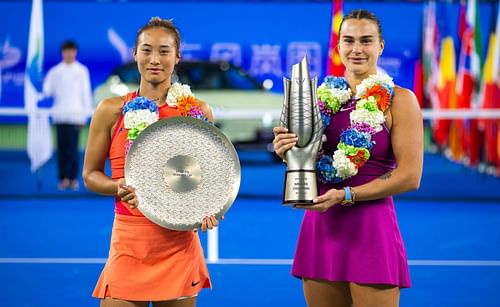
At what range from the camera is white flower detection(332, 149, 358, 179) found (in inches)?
135

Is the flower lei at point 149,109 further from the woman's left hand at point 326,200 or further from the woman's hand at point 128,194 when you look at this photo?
the woman's left hand at point 326,200

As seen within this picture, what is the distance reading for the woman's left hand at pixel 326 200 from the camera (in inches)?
132

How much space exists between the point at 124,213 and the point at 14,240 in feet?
16.7

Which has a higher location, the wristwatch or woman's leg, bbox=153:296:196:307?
the wristwatch

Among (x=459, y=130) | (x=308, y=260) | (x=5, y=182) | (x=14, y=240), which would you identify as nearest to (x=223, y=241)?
(x=14, y=240)

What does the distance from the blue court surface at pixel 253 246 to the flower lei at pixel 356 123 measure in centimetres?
251

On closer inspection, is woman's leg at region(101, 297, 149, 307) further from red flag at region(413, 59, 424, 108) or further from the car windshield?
red flag at region(413, 59, 424, 108)

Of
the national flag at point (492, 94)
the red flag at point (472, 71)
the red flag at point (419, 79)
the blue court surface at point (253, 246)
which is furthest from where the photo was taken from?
the red flag at point (419, 79)

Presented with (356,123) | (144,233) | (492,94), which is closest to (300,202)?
(356,123)

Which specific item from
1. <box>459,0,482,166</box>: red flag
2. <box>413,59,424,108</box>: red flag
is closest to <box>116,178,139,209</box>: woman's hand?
<box>459,0,482,166</box>: red flag

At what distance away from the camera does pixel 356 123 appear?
3518 mm

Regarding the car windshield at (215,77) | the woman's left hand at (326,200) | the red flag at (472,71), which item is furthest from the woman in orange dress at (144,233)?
the red flag at (472,71)

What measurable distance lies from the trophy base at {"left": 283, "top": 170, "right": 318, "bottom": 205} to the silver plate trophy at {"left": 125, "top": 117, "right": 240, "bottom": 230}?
21cm

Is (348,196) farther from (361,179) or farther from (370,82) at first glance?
(370,82)
